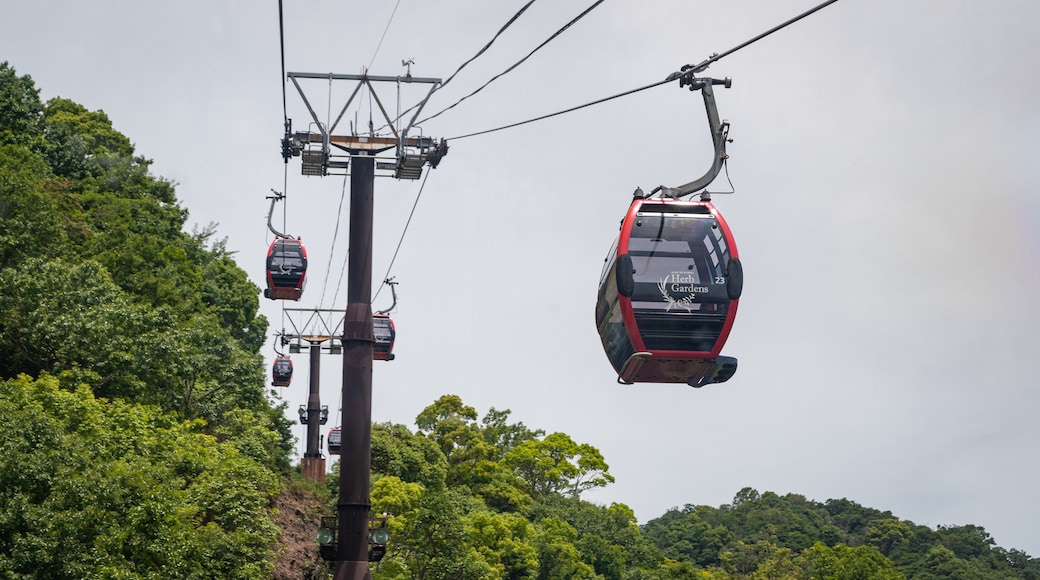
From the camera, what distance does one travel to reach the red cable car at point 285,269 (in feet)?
131

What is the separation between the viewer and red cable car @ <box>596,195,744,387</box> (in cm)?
1742

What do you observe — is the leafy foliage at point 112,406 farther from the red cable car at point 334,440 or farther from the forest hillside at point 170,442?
the red cable car at point 334,440

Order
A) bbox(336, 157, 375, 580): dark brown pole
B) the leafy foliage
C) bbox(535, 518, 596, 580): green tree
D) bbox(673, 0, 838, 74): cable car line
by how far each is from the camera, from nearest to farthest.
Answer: bbox(673, 0, 838, 74): cable car line < bbox(336, 157, 375, 580): dark brown pole < the leafy foliage < bbox(535, 518, 596, 580): green tree

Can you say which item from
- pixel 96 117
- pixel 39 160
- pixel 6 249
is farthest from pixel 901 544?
A: pixel 6 249

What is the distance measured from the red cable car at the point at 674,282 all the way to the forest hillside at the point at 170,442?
12.4 m

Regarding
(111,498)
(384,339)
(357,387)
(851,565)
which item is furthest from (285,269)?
(851,565)

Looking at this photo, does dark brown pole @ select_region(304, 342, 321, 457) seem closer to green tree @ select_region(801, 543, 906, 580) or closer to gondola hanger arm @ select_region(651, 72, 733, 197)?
green tree @ select_region(801, 543, 906, 580)

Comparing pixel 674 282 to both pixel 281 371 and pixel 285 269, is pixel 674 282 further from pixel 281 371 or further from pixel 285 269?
pixel 281 371

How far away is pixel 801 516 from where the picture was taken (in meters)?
145

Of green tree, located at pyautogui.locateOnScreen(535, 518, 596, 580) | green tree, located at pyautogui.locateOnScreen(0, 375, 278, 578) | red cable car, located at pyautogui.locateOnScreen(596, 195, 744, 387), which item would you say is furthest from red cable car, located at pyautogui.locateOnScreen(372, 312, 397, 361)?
red cable car, located at pyautogui.locateOnScreen(596, 195, 744, 387)

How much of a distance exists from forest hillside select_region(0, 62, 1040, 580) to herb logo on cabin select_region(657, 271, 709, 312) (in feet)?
41.6

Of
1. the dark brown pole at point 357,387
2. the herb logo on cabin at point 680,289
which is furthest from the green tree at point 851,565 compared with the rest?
the herb logo on cabin at point 680,289

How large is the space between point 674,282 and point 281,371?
47566mm

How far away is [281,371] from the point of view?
63.0m
